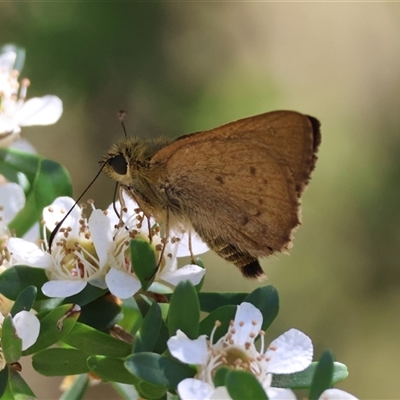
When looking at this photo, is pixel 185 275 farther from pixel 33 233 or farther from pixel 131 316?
pixel 33 233

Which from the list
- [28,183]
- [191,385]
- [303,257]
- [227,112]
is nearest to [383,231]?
[303,257]

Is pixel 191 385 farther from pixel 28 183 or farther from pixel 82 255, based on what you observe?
pixel 28 183

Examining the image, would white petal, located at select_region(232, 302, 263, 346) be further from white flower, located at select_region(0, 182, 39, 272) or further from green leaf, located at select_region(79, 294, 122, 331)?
white flower, located at select_region(0, 182, 39, 272)

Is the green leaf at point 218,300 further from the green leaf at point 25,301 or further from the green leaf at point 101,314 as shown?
the green leaf at point 25,301

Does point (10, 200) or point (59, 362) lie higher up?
point (10, 200)

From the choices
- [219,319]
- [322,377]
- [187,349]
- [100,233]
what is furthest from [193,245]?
[322,377]

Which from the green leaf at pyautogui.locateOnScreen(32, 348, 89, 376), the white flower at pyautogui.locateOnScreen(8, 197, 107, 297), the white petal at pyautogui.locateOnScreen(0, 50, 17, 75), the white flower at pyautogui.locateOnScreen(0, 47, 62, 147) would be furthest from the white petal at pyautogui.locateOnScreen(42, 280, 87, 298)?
the white petal at pyautogui.locateOnScreen(0, 50, 17, 75)
